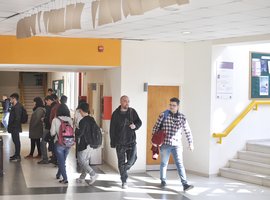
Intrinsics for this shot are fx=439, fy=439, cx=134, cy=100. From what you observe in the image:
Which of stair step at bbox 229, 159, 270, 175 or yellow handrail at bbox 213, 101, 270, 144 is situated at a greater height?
yellow handrail at bbox 213, 101, 270, 144

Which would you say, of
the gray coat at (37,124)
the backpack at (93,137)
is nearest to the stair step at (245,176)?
the backpack at (93,137)

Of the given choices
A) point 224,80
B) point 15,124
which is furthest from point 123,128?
point 15,124

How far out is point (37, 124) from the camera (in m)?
9.78

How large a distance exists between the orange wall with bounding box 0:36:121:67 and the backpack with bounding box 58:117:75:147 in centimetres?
173

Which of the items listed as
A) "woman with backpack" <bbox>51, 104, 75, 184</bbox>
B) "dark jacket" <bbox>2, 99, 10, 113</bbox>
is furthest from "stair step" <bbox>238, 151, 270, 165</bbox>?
"dark jacket" <bbox>2, 99, 10, 113</bbox>

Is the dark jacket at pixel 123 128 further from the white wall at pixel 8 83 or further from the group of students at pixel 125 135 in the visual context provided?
the white wall at pixel 8 83

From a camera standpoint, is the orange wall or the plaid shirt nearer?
the plaid shirt

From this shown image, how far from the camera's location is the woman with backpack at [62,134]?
7.36m

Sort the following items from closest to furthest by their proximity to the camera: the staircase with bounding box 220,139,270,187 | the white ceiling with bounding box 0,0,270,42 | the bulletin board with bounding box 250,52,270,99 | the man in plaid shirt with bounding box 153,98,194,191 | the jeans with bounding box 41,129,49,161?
the white ceiling with bounding box 0,0,270,42 < the man in plaid shirt with bounding box 153,98,194,191 < the staircase with bounding box 220,139,270,187 < the bulletin board with bounding box 250,52,270,99 < the jeans with bounding box 41,129,49,161

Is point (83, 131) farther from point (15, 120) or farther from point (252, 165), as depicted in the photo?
point (252, 165)

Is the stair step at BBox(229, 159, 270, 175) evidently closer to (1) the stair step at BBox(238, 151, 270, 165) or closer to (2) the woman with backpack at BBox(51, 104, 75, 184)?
(1) the stair step at BBox(238, 151, 270, 165)

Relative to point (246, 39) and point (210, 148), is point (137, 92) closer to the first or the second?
point (210, 148)

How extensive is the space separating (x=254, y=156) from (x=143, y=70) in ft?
9.24

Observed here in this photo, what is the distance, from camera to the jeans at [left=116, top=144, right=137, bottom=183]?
288 inches
